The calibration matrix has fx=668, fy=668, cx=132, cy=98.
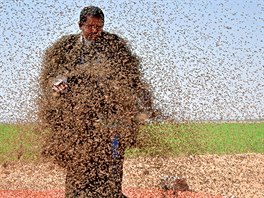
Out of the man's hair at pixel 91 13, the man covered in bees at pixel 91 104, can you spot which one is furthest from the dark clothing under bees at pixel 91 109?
the man's hair at pixel 91 13

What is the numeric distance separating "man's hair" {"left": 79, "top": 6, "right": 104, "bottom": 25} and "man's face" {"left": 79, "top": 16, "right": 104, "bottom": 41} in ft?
0.07

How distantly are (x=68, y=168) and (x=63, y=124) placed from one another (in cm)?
36

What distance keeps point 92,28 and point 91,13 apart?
0.11m

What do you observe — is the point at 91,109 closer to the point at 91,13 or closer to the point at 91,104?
the point at 91,104

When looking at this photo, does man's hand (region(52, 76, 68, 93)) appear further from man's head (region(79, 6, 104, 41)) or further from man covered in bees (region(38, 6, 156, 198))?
man's head (region(79, 6, 104, 41))

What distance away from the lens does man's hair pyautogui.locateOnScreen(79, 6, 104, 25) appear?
4656 mm

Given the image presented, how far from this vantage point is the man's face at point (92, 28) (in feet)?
15.4

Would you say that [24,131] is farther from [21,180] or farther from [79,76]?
[21,180]

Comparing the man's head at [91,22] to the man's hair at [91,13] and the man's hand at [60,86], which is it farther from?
the man's hand at [60,86]

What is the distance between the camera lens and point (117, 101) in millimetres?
4551

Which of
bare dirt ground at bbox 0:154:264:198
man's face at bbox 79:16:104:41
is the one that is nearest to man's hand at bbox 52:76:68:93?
man's face at bbox 79:16:104:41

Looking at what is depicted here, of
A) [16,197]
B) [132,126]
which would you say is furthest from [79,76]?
[16,197]

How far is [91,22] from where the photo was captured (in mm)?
4688

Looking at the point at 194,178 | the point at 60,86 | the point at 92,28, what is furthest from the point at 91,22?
the point at 194,178
